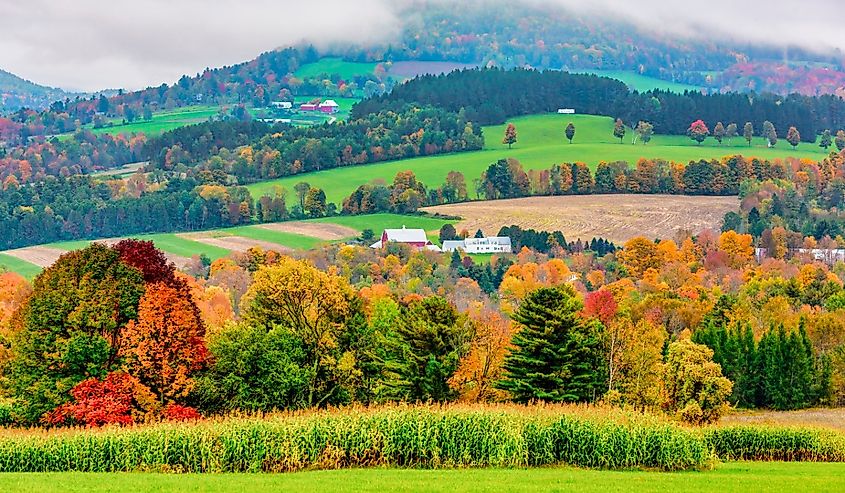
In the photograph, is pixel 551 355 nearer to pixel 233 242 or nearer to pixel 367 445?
pixel 367 445

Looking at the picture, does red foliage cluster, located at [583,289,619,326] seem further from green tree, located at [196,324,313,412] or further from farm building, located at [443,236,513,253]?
farm building, located at [443,236,513,253]

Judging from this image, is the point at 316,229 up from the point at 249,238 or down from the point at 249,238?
up

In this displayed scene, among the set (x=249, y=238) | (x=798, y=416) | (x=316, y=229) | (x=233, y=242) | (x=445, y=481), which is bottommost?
(x=798, y=416)

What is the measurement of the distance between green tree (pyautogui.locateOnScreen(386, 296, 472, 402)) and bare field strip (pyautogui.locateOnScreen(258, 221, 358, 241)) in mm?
94199

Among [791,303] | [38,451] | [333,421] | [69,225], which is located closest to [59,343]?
[38,451]

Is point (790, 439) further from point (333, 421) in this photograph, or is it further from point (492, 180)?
point (492, 180)

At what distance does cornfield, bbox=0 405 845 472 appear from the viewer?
41688 mm

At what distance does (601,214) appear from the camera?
169 m

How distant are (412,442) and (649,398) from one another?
2097cm

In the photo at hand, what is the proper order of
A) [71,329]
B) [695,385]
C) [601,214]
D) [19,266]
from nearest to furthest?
[71,329] < [695,385] < [19,266] < [601,214]

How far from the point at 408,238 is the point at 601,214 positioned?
34380mm

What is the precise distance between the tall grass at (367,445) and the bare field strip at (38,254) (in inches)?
4237

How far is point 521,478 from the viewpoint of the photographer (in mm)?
37781

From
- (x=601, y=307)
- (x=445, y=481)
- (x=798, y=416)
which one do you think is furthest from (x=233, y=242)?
(x=445, y=481)
